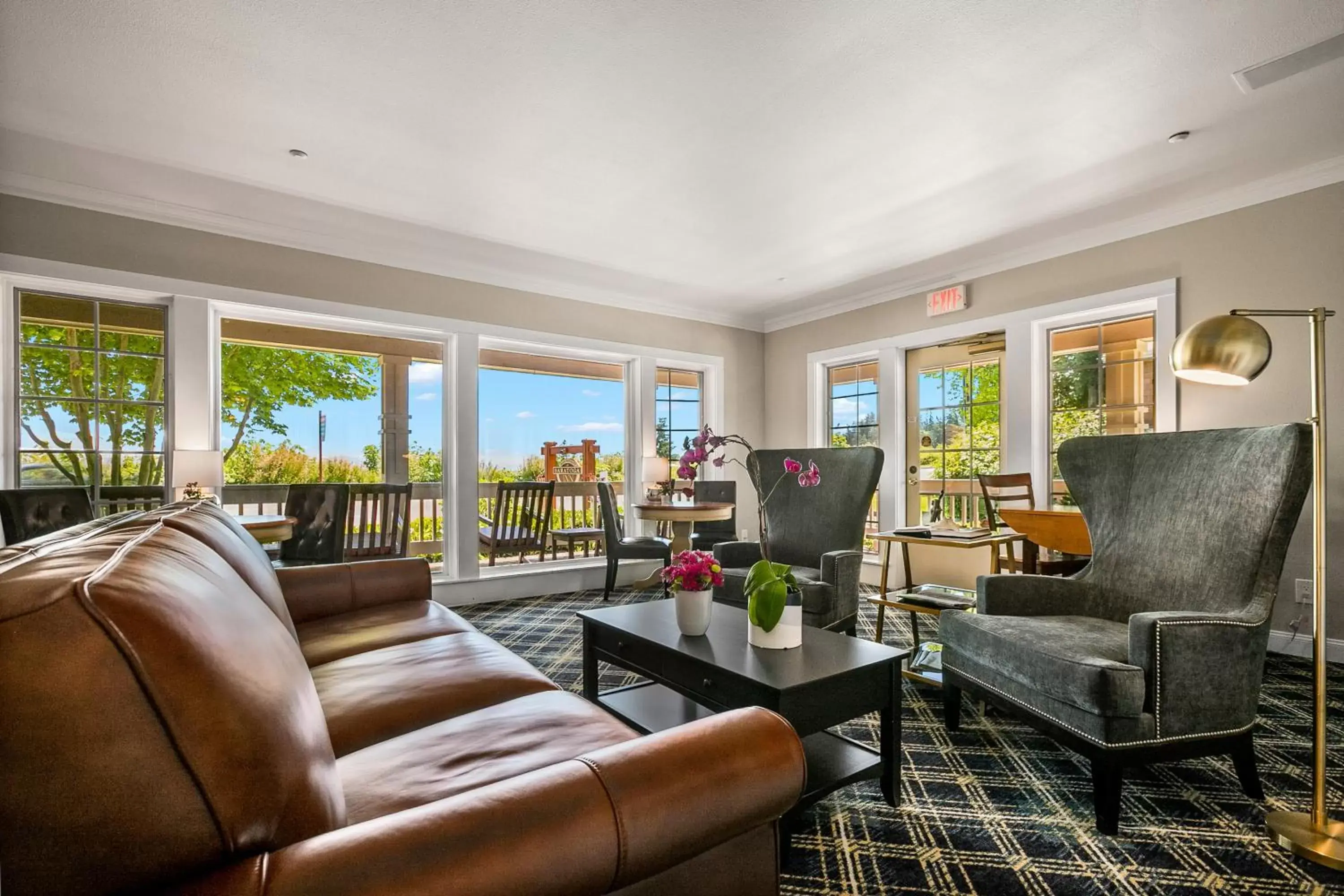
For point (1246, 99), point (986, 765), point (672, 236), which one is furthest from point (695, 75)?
point (986, 765)

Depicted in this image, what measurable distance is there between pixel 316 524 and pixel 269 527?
519 millimetres

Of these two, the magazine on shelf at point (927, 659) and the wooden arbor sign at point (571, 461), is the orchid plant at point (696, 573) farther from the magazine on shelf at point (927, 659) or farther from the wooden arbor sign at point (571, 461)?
the wooden arbor sign at point (571, 461)

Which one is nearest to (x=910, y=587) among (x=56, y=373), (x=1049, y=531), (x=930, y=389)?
(x=1049, y=531)

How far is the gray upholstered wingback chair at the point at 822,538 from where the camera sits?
308 cm

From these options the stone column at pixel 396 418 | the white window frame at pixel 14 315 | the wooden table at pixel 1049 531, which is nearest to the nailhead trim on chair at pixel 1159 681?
the wooden table at pixel 1049 531

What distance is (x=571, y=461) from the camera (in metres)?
5.89

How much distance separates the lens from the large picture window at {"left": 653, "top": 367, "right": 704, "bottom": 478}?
238 inches

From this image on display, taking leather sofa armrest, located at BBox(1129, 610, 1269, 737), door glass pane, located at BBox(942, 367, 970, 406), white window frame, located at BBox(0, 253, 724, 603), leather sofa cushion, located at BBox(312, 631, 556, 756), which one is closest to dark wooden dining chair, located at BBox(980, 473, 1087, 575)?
door glass pane, located at BBox(942, 367, 970, 406)

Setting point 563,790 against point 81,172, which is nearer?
point 563,790

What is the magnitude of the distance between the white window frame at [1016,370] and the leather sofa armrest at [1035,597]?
1322 millimetres

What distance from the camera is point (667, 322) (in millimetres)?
5953

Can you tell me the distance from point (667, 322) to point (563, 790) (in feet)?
17.7

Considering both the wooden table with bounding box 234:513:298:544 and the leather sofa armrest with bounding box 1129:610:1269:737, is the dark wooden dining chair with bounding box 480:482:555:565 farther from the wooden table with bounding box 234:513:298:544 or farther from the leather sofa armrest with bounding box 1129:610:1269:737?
the leather sofa armrest with bounding box 1129:610:1269:737

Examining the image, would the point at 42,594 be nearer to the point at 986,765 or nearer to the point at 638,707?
the point at 638,707
